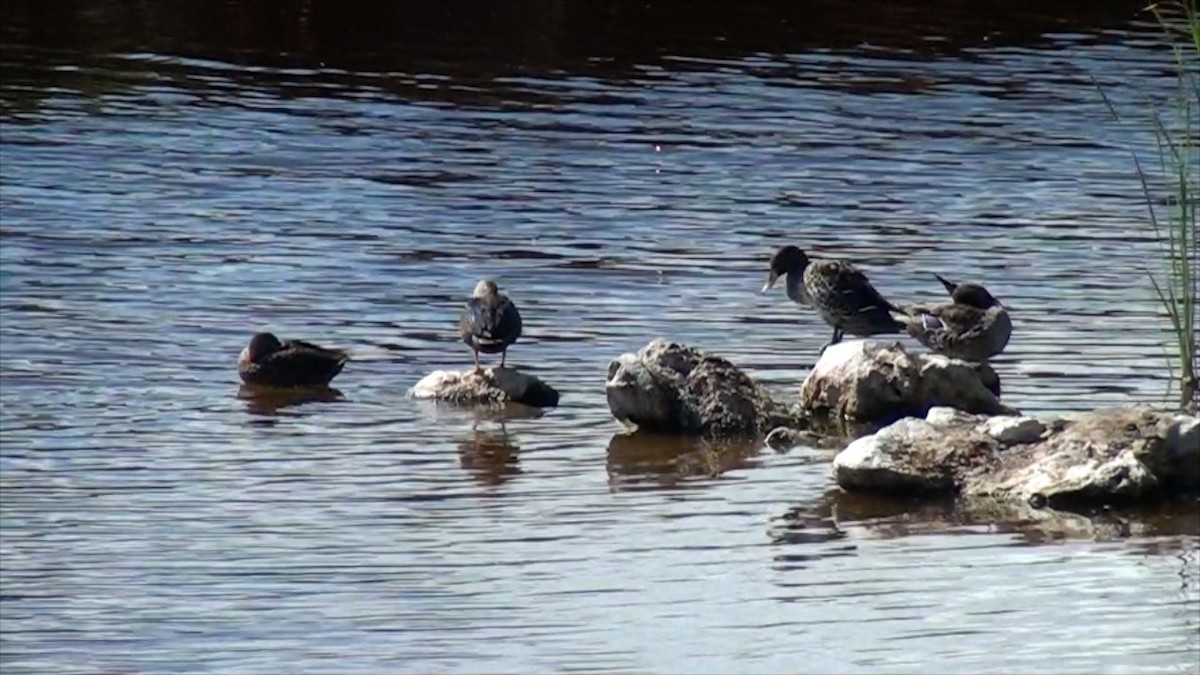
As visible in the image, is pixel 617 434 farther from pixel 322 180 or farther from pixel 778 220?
pixel 322 180

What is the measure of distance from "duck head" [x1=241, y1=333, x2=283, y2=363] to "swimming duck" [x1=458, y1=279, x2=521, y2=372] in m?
0.95

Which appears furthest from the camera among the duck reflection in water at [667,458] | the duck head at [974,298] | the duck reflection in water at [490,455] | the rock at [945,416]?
the duck head at [974,298]

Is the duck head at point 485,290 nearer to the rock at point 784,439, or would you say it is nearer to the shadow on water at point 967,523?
the rock at point 784,439

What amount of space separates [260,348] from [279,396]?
14.3 inches

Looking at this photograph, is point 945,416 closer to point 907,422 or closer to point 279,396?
point 907,422

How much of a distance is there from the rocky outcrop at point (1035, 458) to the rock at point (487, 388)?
7.91 ft

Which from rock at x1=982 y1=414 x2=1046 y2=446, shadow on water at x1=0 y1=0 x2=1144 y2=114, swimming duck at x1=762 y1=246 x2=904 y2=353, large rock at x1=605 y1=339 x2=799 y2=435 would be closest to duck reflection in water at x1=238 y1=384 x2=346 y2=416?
large rock at x1=605 y1=339 x2=799 y2=435

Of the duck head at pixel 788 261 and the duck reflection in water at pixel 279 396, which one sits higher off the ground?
the duck head at pixel 788 261

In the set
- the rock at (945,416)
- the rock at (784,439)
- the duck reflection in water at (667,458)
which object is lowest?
the duck reflection in water at (667,458)

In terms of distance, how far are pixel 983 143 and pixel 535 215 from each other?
487 centimetres

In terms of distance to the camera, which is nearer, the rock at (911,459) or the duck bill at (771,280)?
the rock at (911,459)

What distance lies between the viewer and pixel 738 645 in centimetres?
822

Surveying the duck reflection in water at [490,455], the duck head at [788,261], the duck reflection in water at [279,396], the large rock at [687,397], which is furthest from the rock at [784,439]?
the duck head at [788,261]

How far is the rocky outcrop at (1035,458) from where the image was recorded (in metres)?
10.2
